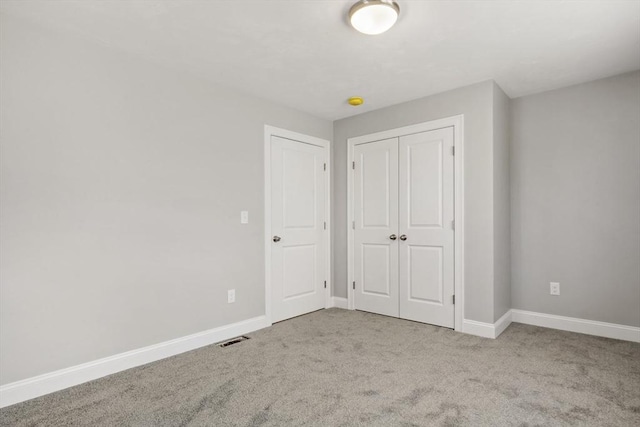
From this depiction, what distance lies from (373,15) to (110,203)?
222 centimetres

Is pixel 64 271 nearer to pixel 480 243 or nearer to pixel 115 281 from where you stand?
pixel 115 281

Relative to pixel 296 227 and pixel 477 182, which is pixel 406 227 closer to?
pixel 477 182

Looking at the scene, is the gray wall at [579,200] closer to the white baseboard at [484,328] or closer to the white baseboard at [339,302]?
the white baseboard at [484,328]

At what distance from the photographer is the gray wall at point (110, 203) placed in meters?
2.17

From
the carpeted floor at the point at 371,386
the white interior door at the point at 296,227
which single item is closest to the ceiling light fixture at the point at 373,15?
the white interior door at the point at 296,227

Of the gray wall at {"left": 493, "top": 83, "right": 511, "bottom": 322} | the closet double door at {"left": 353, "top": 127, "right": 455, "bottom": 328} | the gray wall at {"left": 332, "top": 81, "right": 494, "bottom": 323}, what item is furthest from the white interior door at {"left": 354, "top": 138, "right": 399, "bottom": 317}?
the gray wall at {"left": 493, "top": 83, "right": 511, "bottom": 322}

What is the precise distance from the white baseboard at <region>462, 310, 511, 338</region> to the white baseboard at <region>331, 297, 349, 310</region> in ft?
4.67

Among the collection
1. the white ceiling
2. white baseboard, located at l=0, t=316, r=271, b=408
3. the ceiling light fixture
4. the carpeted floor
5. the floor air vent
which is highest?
the white ceiling

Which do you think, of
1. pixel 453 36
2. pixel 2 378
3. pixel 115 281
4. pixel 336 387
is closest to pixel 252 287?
pixel 115 281

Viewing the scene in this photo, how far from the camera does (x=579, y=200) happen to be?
335 centimetres

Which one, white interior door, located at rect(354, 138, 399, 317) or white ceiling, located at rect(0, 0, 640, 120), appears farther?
white interior door, located at rect(354, 138, 399, 317)

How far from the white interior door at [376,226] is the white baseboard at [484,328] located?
78 cm

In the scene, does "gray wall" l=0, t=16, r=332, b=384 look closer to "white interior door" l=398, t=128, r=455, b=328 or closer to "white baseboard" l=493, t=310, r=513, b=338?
"white interior door" l=398, t=128, r=455, b=328

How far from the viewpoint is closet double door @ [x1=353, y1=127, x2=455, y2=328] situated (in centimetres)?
352
